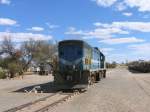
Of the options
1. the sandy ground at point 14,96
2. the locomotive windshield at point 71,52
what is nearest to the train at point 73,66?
the locomotive windshield at point 71,52

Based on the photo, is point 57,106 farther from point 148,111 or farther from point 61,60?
point 61,60

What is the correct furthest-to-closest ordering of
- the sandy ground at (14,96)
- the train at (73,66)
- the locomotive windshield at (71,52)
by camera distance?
1. the locomotive windshield at (71,52)
2. the train at (73,66)
3. the sandy ground at (14,96)

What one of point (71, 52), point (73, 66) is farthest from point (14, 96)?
point (71, 52)

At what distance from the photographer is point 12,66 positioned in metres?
62.5

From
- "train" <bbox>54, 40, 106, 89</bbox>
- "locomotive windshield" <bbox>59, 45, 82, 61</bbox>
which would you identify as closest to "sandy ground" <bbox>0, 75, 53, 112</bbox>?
"train" <bbox>54, 40, 106, 89</bbox>

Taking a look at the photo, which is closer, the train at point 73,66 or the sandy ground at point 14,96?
the sandy ground at point 14,96

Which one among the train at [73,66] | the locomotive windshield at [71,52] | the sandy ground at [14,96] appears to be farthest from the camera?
the locomotive windshield at [71,52]

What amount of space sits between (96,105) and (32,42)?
80.9 m

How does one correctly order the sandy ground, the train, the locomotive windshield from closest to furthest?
the sandy ground → the train → the locomotive windshield

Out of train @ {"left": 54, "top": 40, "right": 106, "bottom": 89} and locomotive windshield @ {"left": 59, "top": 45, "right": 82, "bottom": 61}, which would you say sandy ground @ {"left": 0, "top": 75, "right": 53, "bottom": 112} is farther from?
locomotive windshield @ {"left": 59, "top": 45, "right": 82, "bottom": 61}

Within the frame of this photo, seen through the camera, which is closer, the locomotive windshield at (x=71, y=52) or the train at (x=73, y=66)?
the train at (x=73, y=66)

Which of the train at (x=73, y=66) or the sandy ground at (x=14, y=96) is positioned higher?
the train at (x=73, y=66)

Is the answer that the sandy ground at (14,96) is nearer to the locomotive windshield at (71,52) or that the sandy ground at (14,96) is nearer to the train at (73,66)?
the train at (73,66)

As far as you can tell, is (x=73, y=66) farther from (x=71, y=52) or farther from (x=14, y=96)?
(x=14, y=96)
